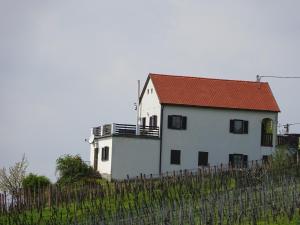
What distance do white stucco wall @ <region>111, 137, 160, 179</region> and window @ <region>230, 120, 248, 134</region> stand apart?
5.56 meters

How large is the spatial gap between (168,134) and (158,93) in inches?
109

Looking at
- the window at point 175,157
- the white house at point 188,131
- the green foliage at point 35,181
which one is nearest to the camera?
the green foliage at point 35,181

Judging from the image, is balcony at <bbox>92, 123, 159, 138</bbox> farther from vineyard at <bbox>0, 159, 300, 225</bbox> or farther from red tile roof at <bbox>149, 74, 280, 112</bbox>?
vineyard at <bbox>0, 159, 300, 225</bbox>

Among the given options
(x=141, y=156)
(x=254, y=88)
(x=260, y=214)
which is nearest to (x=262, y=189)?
(x=260, y=214)

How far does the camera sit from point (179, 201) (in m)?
36.7

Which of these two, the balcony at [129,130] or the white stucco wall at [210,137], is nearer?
the balcony at [129,130]

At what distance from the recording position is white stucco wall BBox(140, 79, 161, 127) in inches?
2350

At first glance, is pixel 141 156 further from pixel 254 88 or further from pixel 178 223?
pixel 178 223

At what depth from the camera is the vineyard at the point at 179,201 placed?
3203 cm

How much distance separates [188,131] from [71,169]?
780 cm

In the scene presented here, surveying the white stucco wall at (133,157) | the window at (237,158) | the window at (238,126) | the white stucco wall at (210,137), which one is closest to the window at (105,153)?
the white stucco wall at (133,157)

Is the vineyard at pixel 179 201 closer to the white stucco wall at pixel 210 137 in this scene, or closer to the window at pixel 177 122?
the white stucco wall at pixel 210 137

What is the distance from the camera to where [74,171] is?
57.4 m

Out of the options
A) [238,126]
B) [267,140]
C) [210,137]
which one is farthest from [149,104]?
[267,140]
